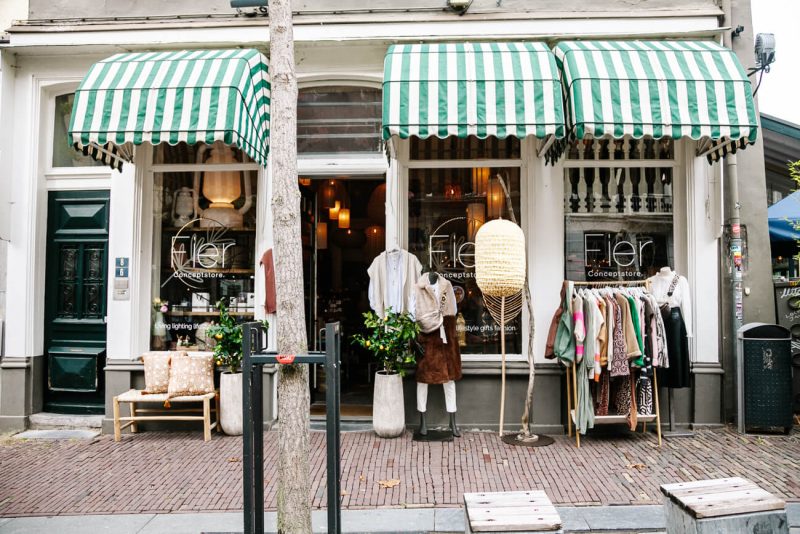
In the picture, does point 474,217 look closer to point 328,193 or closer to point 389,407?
point 389,407

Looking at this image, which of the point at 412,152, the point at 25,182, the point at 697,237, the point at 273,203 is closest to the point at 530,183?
the point at 412,152

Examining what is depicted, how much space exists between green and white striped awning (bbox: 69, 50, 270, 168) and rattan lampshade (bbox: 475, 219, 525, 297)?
9.75 feet

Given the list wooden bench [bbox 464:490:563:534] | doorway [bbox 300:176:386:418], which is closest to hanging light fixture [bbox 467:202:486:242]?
doorway [bbox 300:176:386:418]

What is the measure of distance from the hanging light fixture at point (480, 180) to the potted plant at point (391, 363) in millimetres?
2019

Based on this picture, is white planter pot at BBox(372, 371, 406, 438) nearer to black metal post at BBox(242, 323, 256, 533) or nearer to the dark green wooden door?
black metal post at BBox(242, 323, 256, 533)

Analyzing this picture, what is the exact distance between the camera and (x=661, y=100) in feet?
19.4

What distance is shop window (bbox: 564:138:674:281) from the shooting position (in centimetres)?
741

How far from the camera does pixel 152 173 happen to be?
25.5 ft

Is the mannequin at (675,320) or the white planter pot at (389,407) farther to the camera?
the white planter pot at (389,407)

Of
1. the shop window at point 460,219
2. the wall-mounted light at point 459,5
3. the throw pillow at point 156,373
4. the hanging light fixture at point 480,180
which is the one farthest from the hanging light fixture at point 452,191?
the throw pillow at point 156,373

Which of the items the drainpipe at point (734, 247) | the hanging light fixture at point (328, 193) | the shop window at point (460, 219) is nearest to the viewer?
the drainpipe at point (734, 247)

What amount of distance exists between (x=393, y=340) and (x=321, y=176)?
2.54m

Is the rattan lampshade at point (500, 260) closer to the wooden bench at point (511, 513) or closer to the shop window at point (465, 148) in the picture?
the shop window at point (465, 148)

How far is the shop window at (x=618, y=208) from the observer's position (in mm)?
7414
